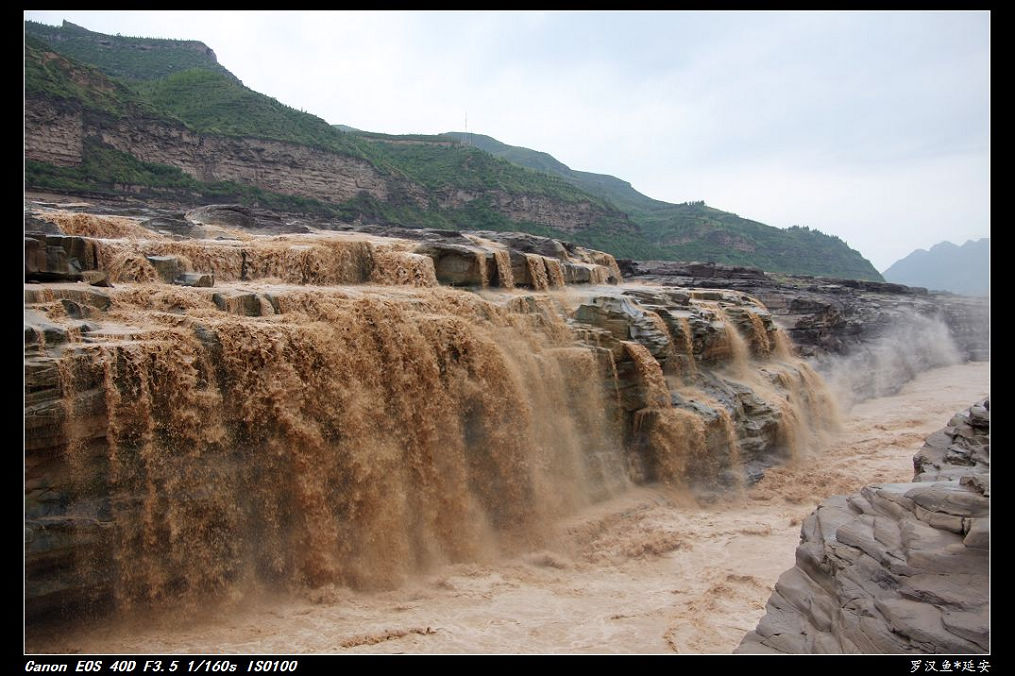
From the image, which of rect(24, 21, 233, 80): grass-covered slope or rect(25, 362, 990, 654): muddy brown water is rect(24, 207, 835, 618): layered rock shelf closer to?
rect(25, 362, 990, 654): muddy brown water

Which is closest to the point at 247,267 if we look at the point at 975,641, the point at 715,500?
the point at 715,500

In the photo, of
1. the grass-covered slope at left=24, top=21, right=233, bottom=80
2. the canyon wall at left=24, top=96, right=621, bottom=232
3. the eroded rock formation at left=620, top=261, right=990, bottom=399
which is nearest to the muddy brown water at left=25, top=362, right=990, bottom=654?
the eroded rock formation at left=620, top=261, right=990, bottom=399

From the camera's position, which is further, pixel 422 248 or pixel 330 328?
pixel 422 248

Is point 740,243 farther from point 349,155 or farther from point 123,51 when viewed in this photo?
point 123,51

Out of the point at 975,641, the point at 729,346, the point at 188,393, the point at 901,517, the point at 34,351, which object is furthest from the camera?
the point at 729,346

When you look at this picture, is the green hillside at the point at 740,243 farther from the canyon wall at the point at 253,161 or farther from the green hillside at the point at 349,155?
the canyon wall at the point at 253,161

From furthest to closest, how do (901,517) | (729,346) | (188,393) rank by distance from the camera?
(729,346), (188,393), (901,517)

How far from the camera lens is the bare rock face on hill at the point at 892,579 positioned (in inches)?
161

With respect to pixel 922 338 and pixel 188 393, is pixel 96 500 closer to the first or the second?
pixel 188 393

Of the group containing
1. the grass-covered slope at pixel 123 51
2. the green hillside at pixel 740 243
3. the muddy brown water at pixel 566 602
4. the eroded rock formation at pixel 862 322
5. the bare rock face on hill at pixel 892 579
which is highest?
the grass-covered slope at pixel 123 51

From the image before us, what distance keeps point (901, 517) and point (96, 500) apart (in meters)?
8.18

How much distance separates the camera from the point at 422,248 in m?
14.4

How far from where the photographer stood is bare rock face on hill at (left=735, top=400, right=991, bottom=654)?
4102 mm

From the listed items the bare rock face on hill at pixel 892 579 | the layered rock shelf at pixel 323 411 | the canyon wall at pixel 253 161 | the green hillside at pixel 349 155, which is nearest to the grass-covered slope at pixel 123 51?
the green hillside at pixel 349 155
